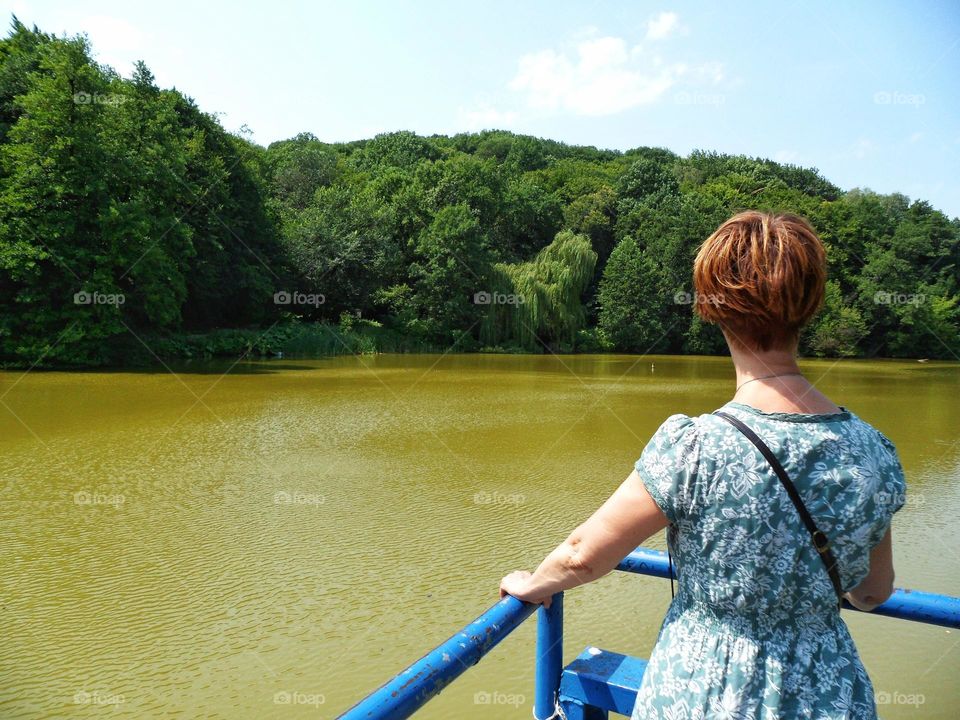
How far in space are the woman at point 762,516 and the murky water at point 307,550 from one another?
108 inches

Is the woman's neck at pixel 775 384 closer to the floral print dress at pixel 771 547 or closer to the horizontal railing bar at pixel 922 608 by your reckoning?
the floral print dress at pixel 771 547

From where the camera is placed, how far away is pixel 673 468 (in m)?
1.20

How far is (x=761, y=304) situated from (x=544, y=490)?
6601mm

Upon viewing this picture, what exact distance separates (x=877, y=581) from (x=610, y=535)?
53 centimetres

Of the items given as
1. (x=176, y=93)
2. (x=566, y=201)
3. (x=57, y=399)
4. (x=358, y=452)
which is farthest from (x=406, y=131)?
(x=358, y=452)

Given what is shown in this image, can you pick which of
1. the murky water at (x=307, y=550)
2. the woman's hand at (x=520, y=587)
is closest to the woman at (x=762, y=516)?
the woman's hand at (x=520, y=587)

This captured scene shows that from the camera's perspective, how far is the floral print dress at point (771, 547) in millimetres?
1181

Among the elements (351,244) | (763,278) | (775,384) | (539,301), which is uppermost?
(351,244)

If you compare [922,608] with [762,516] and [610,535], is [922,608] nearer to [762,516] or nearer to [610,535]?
[762,516]

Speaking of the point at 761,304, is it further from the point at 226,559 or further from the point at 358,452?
the point at 358,452

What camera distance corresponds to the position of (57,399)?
43.2 feet

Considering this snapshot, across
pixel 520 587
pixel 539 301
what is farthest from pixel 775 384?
pixel 539 301

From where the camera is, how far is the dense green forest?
63.1ft

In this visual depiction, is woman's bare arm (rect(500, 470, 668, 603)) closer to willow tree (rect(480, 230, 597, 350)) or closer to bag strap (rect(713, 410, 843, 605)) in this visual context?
bag strap (rect(713, 410, 843, 605))
